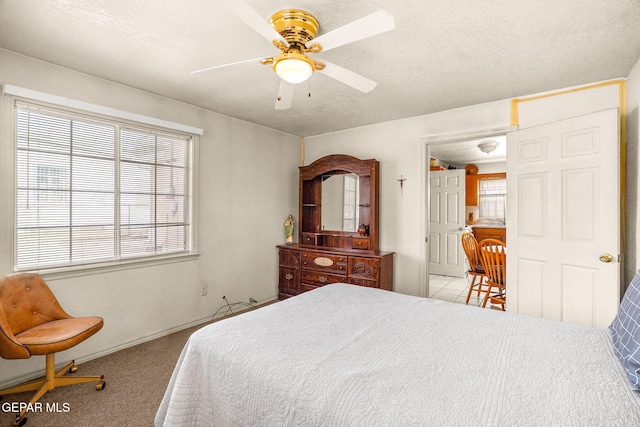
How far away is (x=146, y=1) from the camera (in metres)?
1.63

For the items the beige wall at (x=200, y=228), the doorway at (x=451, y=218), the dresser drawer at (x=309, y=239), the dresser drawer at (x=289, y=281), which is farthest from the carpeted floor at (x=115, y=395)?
the doorway at (x=451, y=218)

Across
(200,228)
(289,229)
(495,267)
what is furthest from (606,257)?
(200,228)

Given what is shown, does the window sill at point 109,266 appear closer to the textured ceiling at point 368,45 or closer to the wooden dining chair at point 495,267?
the textured ceiling at point 368,45

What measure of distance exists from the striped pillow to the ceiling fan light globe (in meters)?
1.87

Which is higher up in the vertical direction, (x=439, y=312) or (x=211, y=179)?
(x=211, y=179)

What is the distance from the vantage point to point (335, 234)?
419cm

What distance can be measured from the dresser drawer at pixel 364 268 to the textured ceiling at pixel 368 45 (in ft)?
5.85

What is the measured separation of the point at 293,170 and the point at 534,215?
3.06 m

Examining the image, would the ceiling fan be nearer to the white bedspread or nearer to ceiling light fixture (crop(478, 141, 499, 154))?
the white bedspread

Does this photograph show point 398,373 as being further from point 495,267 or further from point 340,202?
point 340,202

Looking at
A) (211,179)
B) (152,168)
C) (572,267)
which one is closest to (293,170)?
(211,179)

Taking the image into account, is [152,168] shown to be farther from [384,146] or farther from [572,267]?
[572,267]

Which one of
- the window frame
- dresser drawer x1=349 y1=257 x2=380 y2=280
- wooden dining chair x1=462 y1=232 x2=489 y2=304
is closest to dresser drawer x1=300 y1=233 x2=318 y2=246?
dresser drawer x1=349 y1=257 x2=380 y2=280

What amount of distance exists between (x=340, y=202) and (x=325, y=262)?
88 centimetres
